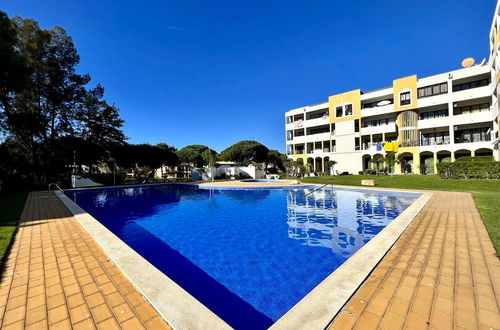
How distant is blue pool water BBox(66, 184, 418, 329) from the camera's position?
10.4 feet

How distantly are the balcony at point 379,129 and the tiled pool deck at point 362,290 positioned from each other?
82.7 ft

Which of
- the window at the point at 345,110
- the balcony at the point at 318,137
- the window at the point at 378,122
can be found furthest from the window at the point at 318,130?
the window at the point at 378,122

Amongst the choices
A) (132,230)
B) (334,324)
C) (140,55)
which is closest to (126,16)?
(140,55)

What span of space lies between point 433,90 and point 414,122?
12.5 ft

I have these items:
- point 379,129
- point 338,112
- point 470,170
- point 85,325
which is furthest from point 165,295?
point 338,112

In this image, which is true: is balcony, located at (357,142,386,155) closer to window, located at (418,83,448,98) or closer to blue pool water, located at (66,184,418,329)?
window, located at (418,83,448,98)

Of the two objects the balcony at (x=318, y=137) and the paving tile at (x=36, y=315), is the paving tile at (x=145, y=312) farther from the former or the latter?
the balcony at (x=318, y=137)

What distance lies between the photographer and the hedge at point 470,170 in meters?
13.3

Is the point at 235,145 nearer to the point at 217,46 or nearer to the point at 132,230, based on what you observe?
the point at 217,46

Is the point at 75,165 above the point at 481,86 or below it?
below

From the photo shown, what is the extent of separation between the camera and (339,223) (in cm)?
682

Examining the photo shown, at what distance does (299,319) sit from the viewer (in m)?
1.70

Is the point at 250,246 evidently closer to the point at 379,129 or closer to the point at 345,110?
the point at 379,129

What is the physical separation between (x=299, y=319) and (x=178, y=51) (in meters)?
20.3
